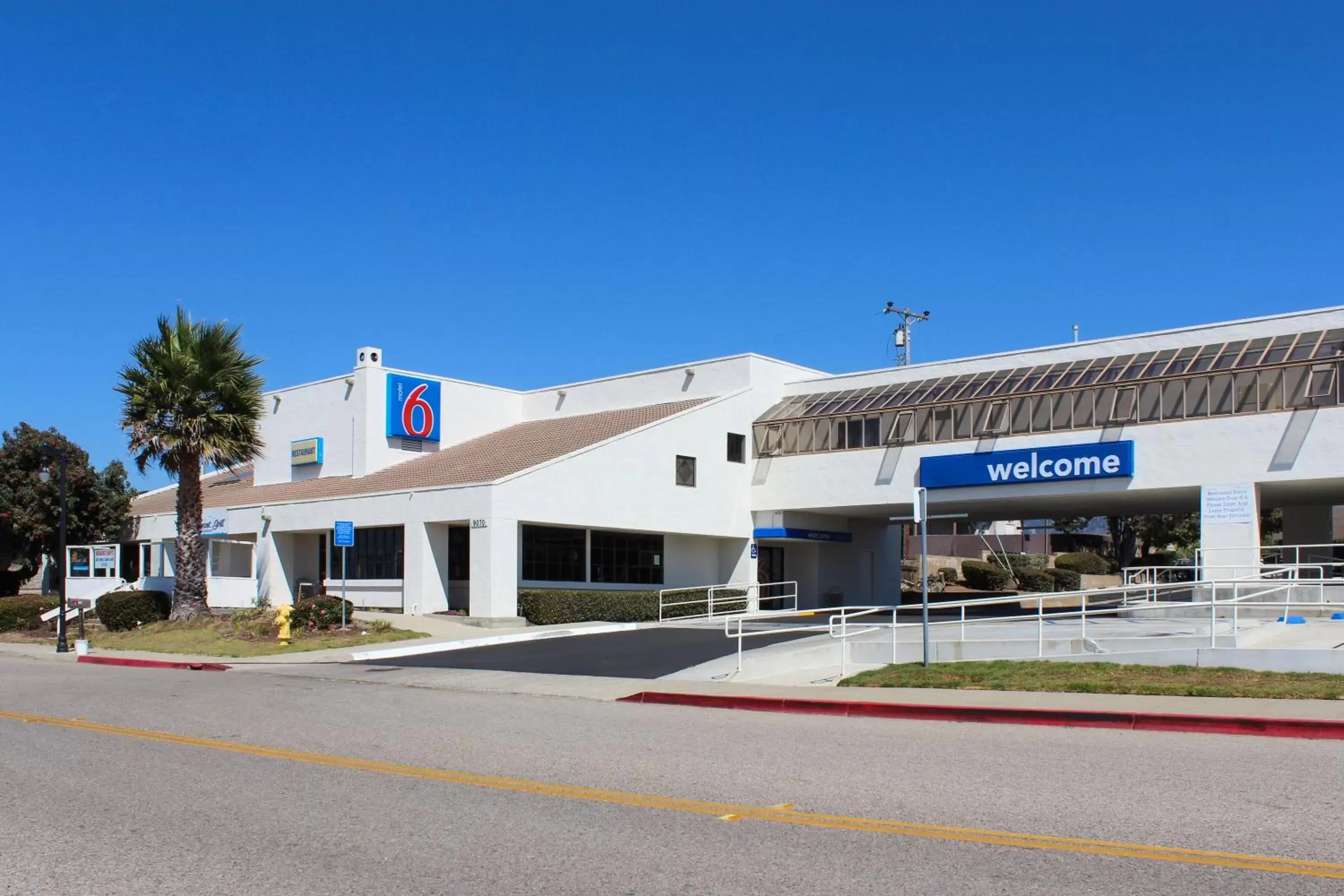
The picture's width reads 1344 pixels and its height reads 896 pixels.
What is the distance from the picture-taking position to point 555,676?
20.9 metres

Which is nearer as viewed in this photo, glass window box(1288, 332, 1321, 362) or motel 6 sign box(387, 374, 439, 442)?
glass window box(1288, 332, 1321, 362)

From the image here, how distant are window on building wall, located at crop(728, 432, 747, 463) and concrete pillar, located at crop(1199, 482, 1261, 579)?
15.1m

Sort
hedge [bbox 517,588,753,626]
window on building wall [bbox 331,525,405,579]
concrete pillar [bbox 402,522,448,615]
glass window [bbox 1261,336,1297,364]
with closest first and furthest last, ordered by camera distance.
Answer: glass window [bbox 1261,336,1297,364] < hedge [bbox 517,588,753,626] < concrete pillar [bbox 402,522,448,615] < window on building wall [bbox 331,525,405,579]

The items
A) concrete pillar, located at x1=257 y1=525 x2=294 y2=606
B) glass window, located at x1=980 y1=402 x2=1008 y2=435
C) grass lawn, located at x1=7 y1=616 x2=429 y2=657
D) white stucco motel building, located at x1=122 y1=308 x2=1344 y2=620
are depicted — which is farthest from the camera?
concrete pillar, located at x1=257 y1=525 x2=294 y2=606

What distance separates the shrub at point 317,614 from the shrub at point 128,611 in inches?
256

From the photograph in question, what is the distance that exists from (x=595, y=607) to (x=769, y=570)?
1103 cm

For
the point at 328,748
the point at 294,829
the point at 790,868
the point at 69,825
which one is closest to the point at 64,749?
the point at 328,748

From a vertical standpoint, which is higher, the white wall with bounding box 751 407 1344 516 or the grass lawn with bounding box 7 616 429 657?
the white wall with bounding box 751 407 1344 516

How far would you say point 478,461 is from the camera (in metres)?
38.6

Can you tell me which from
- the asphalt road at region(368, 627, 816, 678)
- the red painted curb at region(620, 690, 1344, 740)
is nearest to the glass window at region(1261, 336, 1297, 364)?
the asphalt road at region(368, 627, 816, 678)

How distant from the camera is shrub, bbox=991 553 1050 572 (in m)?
61.2

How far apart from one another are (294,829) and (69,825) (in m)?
1.61

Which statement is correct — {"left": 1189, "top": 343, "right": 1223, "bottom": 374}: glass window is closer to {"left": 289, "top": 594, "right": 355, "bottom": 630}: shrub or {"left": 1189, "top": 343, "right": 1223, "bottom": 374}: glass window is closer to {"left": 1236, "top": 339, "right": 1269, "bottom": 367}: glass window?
{"left": 1236, "top": 339, "right": 1269, "bottom": 367}: glass window

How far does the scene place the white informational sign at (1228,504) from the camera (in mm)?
30391
